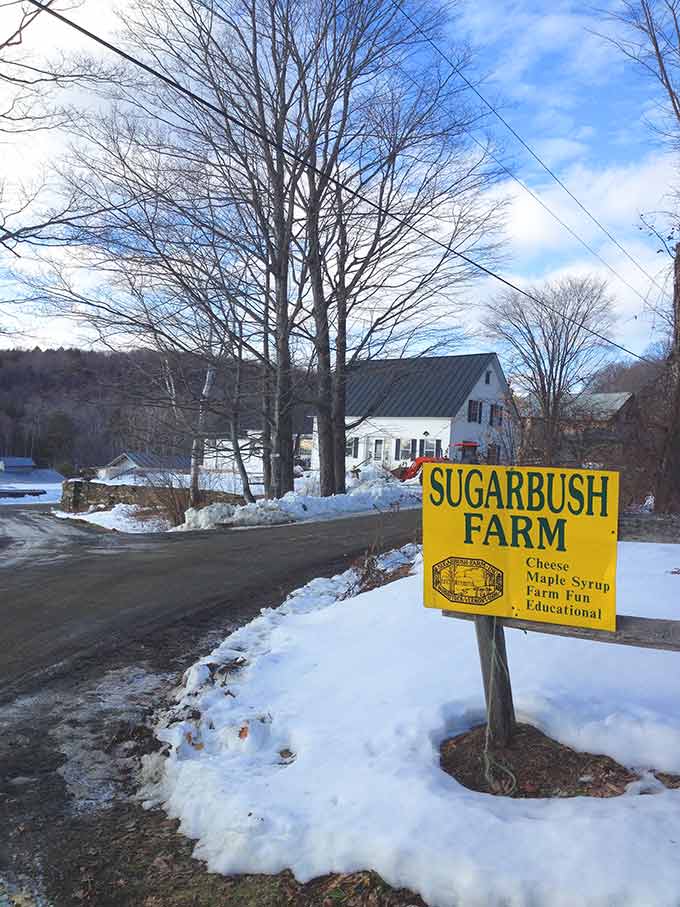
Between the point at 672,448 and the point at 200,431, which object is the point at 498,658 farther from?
the point at 200,431

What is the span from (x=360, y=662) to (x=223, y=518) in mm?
12828

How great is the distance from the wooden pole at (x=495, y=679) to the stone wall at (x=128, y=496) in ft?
66.5

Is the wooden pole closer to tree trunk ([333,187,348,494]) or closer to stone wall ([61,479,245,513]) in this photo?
tree trunk ([333,187,348,494])

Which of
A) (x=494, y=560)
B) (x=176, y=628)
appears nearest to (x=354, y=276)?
(x=176, y=628)

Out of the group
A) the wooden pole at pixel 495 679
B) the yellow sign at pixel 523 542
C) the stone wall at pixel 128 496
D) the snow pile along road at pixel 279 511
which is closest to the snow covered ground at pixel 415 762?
the wooden pole at pixel 495 679

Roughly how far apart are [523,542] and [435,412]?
4031cm

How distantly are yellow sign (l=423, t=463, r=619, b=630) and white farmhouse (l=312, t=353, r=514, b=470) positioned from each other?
125 feet

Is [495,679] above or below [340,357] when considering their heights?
below

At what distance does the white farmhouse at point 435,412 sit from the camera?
43719 mm

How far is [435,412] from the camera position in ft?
144

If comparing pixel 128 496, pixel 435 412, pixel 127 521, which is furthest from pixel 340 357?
pixel 435 412

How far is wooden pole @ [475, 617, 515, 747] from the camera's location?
4066 mm

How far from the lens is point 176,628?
783 cm

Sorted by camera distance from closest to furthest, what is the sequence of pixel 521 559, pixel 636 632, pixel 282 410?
pixel 636 632
pixel 521 559
pixel 282 410
